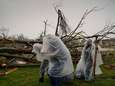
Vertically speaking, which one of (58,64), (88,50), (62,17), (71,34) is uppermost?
(62,17)

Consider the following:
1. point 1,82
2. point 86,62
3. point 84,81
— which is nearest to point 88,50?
point 86,62

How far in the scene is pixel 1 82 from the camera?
7.71m

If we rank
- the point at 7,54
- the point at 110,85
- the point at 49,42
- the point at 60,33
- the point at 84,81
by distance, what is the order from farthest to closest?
the point at 60,33 < the point at 7,54 < the point at 84,81 < the point at 110,85 < the point at 49,42

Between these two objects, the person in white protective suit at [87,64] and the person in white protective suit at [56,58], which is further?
the person in white protective suit at [87,64]

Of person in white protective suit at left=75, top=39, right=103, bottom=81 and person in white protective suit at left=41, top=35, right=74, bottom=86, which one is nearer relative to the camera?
person in white protective suit at left=41, top=35, right=74, bottom=86

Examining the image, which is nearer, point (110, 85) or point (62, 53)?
point (62, 53)

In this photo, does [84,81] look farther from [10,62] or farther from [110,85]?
[10,62]

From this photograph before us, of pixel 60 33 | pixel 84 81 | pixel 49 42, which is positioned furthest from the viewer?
pixel 60 33

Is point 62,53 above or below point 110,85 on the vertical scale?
above

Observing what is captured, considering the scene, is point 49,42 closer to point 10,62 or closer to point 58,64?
point 58,64

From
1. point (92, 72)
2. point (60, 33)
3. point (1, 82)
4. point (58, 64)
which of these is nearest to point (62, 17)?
point (60, 33)

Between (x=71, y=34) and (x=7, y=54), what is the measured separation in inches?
146

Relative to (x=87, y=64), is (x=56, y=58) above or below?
above

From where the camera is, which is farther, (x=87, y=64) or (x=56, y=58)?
(x=87, y=64)
